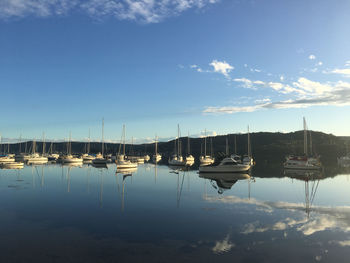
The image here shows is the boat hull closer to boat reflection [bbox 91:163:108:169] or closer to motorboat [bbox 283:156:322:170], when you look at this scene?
motorboat [bbox 283:156:322:170]

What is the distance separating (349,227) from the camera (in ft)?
59.9

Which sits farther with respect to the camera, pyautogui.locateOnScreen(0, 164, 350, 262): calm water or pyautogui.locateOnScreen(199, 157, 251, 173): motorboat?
pyautogui.locateOnScreen(199, 157, 251, 173): motorboat

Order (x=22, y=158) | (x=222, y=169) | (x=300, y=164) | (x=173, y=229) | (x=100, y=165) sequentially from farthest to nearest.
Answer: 1. (x=22, y=158)
2. (x=100, y=165)
3. (x=300, y=164)
4. (x=222, y=169)
5. (x=173, y=229)

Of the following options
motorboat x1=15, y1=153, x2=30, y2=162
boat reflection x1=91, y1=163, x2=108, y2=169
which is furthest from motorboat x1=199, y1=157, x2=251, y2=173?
motorboat x1=15, y1=153, x2=30, y2=162

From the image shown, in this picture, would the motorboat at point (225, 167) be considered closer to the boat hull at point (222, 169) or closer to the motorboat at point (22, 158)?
the boat hull at point (222, 169)

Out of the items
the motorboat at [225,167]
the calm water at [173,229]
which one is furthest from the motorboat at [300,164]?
the calm water at [173,229]

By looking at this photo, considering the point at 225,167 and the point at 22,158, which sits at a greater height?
the point at 225,167

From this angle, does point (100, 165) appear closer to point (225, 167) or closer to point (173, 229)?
point (225, 167)

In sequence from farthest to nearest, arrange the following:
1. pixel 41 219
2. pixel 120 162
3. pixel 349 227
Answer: pixel 120 162 → pixel 41 219 → pixel 349 227

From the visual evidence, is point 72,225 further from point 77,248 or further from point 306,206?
point 306,206

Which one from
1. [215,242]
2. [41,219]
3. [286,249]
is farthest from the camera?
[41,219]

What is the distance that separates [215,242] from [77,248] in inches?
296

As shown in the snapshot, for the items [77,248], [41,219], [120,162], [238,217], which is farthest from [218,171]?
[77,248]

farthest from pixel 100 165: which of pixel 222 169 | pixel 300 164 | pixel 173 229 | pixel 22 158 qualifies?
pixel 22 158
